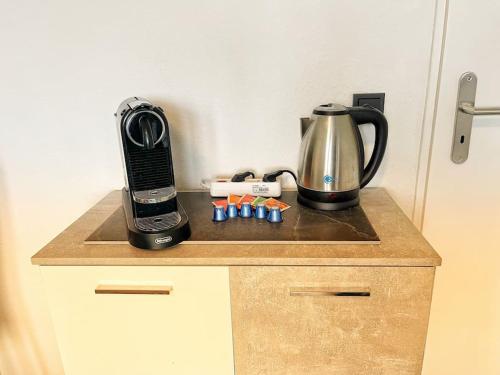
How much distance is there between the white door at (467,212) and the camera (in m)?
0.99

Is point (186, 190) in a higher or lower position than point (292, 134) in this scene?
lower

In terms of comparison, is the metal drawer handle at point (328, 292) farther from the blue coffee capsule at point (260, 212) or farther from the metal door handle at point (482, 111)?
the metal door handle at point (482, 111)

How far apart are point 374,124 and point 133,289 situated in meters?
0.68

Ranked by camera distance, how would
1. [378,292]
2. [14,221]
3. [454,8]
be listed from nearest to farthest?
[378,292] → [454,8] → [14,221]

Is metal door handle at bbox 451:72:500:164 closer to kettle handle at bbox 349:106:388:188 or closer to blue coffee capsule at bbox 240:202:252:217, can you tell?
kettle handle at bbox 349:106:388:188

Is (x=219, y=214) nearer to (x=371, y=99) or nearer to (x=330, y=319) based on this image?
(x=330, y=319)

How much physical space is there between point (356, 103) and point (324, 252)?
19.2 inches

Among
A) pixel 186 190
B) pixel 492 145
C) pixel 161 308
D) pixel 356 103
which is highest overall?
pixel 356 103

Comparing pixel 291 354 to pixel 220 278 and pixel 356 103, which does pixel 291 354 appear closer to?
pixel 220 278

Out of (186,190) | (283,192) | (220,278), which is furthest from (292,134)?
(220,278)

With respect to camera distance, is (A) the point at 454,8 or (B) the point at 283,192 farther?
(B) the point at 283,192

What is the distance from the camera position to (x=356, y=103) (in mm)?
1044

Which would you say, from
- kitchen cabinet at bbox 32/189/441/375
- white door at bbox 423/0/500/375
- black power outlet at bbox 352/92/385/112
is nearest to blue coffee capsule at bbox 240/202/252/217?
kitchen cabinet at bbox 32/189/441/375

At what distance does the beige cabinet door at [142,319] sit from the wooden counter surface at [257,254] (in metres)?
0.03
